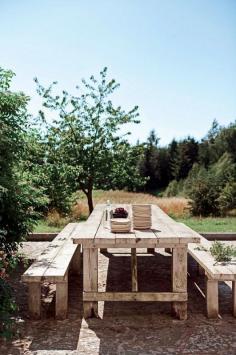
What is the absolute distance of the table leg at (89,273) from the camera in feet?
12.3

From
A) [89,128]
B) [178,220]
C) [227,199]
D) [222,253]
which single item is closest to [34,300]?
[222,253]

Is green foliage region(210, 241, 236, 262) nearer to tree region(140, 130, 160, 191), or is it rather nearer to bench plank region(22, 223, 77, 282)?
bench plank region(22, 223, 77, 282)

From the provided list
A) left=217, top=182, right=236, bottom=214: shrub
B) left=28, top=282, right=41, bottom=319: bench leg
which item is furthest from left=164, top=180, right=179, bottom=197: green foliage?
left=28, top=282, right=41, bottom=319: bench leg

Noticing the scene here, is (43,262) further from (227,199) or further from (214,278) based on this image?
(227,199)

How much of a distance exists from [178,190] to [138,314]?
33774mm

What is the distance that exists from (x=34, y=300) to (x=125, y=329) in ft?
3.09

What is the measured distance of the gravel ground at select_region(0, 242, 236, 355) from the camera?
3.09 meters

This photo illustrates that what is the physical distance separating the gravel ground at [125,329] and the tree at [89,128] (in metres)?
6.66

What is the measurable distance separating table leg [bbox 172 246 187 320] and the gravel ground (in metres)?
0.11

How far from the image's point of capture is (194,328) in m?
3.55

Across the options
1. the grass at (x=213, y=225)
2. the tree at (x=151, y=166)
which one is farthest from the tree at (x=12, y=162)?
the tree at (x=151, y=166)

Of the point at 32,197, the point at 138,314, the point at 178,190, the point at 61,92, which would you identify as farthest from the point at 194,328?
the point at 178,190

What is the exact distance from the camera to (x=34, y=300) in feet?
12.5

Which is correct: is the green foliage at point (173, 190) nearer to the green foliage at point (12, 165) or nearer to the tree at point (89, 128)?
the tree at point (89, 128)
